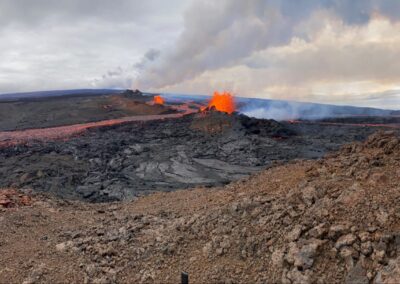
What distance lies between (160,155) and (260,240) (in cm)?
1519

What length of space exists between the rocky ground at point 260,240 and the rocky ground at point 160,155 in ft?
26.2

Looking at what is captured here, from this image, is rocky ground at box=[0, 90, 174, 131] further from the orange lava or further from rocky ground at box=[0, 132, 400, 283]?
rocky ground at box=[0, 132, 400, 283]

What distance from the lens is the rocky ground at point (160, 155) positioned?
51.4ft

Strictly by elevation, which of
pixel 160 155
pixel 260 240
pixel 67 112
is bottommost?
pixel 160 155

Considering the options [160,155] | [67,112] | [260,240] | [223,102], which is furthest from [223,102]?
[260,240]

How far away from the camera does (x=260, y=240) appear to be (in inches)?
186

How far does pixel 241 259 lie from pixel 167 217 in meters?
2.28

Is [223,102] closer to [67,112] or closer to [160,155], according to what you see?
[67,112]

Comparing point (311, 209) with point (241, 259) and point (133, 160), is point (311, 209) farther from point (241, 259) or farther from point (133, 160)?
point (133, 160)

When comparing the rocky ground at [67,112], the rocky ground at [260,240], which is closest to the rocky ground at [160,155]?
the rocky ground at [260,240]

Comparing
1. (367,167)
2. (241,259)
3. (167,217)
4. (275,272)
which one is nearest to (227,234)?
(241,259)

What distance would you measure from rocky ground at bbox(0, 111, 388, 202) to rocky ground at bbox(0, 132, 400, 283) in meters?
7.98

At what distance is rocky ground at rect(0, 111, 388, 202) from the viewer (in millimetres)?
15672

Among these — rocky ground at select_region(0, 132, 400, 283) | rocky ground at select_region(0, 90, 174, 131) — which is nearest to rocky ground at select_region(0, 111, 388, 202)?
rocky ground at select_region(0, 132, 400, 283)
